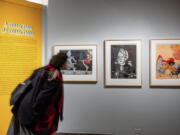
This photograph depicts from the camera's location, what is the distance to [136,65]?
11.1ft

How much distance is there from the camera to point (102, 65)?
3.49 meters

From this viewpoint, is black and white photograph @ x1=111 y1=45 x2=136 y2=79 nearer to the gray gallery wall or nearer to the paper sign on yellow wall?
the gray gallery wall

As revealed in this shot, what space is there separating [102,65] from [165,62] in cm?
102

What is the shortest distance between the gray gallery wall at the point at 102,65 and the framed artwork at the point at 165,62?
0.31ft

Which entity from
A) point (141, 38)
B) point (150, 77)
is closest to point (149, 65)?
point (150, 77)

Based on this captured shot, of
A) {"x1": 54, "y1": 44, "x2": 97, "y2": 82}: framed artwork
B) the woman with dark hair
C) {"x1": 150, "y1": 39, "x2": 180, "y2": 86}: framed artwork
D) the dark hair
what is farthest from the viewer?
{"x1": 54, "y1": 44, "x2": 97, "y2": 82}: framed artwork

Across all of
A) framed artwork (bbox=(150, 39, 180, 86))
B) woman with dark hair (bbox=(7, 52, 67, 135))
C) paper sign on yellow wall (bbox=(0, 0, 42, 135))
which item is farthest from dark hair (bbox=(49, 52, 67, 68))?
framed artwork (bbox=(150, 39, 180, 86))

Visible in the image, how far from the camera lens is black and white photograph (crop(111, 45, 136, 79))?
340 cm

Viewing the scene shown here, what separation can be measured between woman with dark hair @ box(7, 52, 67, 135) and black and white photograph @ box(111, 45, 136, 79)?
1.42m

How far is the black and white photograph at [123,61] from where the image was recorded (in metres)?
3.40

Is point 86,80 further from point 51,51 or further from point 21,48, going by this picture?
point 21,48

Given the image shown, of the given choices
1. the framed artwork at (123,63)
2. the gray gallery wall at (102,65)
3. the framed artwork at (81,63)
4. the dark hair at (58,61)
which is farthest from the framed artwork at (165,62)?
the dark hair at (58,61)

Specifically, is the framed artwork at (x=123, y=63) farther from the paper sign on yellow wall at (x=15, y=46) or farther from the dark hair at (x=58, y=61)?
the dark hair at (x=58, y=61)

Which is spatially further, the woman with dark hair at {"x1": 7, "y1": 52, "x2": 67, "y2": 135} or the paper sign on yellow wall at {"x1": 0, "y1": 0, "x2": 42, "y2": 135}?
the paper sign on yellow wall at {"x1": 0, "y1": 0, "x2": 42, "y2": 135}
